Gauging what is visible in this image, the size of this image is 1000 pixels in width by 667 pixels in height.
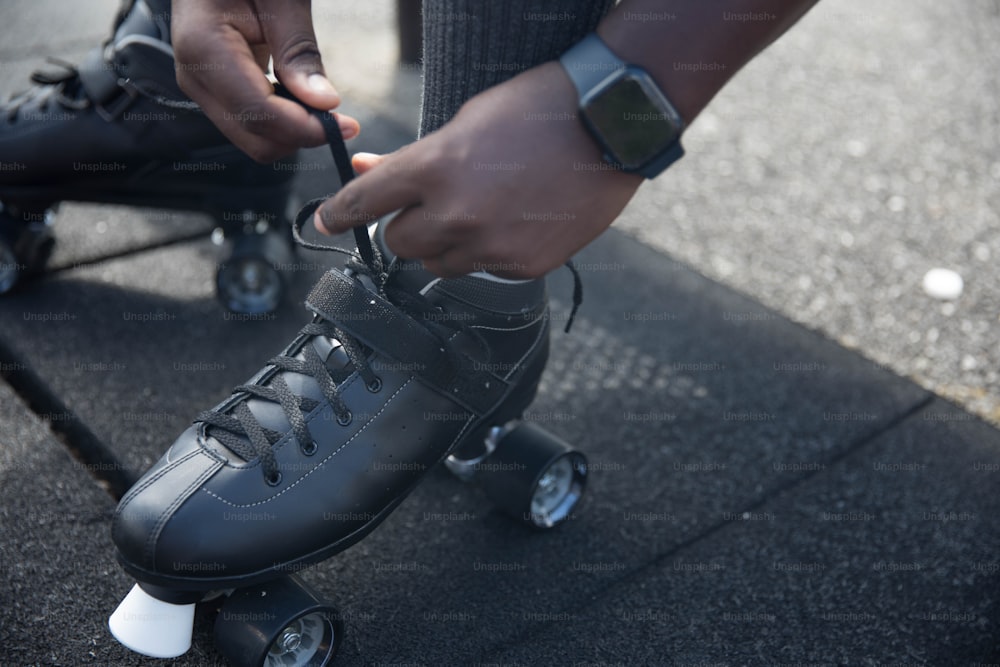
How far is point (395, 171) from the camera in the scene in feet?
2.57

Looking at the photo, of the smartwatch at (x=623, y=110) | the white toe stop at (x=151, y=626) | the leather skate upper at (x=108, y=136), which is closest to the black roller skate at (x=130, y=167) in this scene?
the leather skate upper at (x=108, y=136)

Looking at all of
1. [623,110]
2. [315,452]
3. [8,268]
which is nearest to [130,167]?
[8,268]

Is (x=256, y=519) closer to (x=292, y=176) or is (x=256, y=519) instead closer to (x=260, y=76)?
(x=260, y=76)

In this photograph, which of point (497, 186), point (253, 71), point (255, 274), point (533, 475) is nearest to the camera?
point (497, 186)

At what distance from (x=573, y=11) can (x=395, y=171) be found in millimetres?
302

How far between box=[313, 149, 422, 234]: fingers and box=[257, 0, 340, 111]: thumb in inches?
5.3

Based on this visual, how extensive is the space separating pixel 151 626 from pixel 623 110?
785 mm

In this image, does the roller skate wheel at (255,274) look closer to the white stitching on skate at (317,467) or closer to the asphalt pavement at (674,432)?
A: the asphalt pavement at (674,432)

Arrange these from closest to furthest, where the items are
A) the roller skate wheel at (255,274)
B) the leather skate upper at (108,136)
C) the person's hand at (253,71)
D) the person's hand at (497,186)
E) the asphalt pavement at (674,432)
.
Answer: the person's hand at (497,186) < the person's hand at (253,71) < the asphalt pavement at (674,432) < the leather skate upper at (108,136) < the roller skate wheel at (255,274)

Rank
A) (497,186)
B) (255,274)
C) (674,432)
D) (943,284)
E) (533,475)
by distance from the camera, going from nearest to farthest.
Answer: (497,186) < (533,475) < (674,432) < (255,274) < (943,284)

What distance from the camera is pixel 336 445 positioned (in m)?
1.01

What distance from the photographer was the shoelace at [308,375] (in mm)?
989

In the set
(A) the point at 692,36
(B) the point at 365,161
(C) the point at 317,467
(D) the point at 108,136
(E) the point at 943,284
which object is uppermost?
(A) the point at 692,36

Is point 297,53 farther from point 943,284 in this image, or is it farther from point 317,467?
point 943,284
